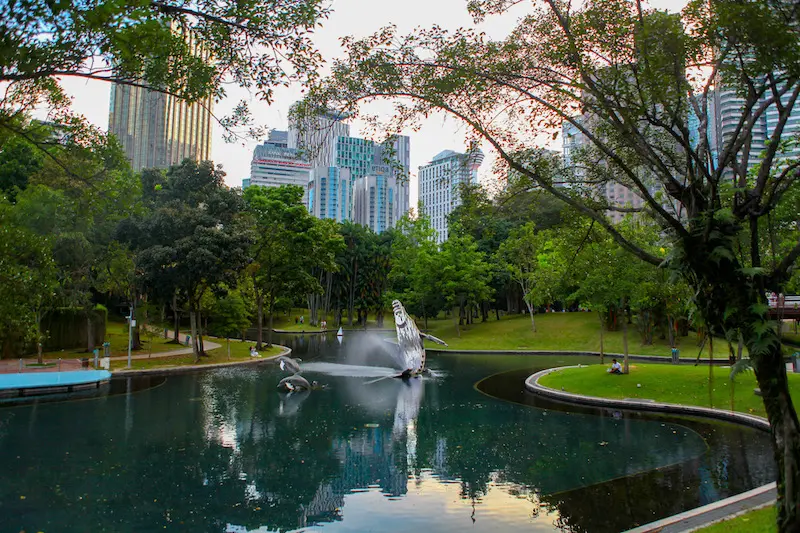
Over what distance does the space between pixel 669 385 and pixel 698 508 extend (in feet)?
44.0

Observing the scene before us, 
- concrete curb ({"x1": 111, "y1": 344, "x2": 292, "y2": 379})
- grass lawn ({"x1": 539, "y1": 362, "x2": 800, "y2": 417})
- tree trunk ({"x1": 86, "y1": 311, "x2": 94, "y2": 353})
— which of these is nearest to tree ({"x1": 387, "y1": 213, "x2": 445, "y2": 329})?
concrete curb ({"x1": 111, "y1": 344, "x2": 292, "y2": 379})

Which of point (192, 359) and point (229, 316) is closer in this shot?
point (192, 359)

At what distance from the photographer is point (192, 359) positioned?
107 ft

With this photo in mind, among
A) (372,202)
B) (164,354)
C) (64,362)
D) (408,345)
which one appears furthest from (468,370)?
(372,202)

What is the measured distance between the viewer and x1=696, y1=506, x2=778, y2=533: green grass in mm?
7477

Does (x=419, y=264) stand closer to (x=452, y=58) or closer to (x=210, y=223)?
(x=210, y=223)

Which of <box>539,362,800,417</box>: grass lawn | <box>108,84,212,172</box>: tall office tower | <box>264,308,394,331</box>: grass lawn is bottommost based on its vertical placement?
<box>264,308,394,331</box>: grass lawn

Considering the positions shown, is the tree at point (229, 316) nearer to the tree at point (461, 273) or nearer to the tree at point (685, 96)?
the tree at point (461, 273)

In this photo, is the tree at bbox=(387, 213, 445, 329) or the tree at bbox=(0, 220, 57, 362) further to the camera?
the tree at bbox=(387, 213, 445, 329)

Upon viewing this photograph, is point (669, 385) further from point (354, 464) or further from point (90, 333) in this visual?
point (90, 333)

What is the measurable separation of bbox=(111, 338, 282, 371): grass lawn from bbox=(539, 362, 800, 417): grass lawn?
817 inches

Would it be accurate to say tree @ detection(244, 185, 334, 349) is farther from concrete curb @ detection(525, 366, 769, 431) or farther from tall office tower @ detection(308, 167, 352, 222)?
tall office tower @ detection(308, 167, 352, 222)

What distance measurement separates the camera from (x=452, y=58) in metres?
9.27

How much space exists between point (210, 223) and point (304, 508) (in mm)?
25639
